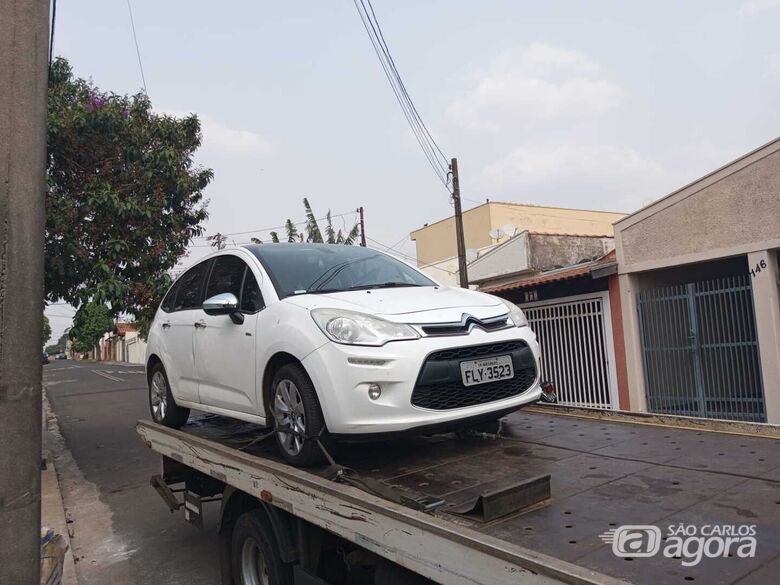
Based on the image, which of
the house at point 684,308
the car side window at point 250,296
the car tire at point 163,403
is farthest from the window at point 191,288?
the house at point 684,308

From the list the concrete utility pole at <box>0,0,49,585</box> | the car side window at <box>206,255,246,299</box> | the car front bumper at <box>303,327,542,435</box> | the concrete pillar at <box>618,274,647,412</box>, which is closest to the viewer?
the concrete utility pole at <box>0,0,49,585</box>

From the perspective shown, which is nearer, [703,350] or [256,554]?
[256,554]

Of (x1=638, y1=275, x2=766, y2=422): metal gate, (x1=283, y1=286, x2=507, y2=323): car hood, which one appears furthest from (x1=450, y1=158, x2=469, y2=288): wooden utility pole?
(x1=283, y1=286, x2=507, y2=323): car hood

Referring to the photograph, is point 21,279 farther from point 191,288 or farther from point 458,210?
point 458,210

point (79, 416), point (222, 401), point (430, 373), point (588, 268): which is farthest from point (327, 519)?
point (79, 416)

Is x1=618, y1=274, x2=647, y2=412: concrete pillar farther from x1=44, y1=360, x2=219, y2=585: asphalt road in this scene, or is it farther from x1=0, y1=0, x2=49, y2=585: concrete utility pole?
x1=0, y1=0, x2=49, y2=585: concrete utility pole

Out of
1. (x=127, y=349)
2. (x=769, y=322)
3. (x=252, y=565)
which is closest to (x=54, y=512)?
(x=252, y=565)

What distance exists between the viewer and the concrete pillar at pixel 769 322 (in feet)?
27.7

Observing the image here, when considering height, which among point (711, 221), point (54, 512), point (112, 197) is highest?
point (112, 197)

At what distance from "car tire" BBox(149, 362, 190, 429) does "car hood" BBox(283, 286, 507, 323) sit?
1.99 meters

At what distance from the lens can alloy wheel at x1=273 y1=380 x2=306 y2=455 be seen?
3.23 m

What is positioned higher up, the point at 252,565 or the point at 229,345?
the point at 229,345

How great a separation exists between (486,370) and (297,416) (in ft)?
3.40

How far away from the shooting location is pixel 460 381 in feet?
10.00
